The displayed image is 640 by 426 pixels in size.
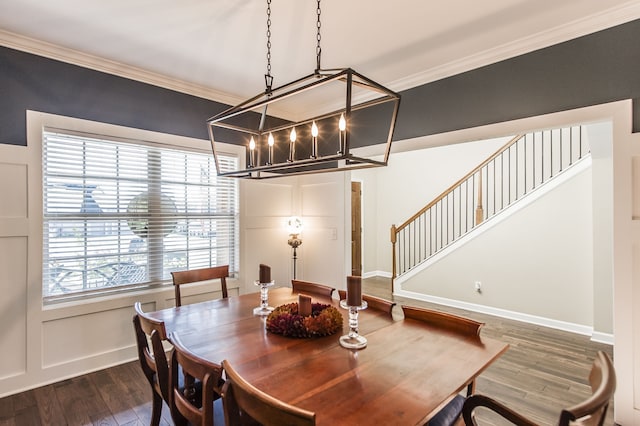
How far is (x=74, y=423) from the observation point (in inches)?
87.4

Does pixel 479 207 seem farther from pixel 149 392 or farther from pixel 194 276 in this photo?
pixel 149 392

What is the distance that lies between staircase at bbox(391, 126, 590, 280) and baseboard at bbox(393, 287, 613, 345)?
49cm

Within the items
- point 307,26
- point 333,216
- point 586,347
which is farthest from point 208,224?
point 586,347

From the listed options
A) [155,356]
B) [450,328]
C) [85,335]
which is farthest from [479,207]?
[85,335]

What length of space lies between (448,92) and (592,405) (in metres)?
2.82

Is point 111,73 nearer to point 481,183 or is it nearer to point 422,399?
point 422,399

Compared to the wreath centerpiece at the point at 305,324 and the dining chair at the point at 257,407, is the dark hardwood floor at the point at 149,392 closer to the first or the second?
the wreath centerpiece at the point at 305,324

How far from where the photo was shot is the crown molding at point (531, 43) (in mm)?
2213

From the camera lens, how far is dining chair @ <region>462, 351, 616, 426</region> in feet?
2.82

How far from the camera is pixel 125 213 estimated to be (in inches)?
122

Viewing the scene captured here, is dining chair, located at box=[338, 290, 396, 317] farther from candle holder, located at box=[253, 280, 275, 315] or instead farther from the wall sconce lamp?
the wall sconce lamp

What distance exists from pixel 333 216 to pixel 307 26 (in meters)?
2.29

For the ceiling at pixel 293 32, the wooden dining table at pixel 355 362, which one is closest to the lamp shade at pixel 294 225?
the ceiling at pixel 293 32

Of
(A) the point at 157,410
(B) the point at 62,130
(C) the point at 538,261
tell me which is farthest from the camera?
(C) the point at 538,261
